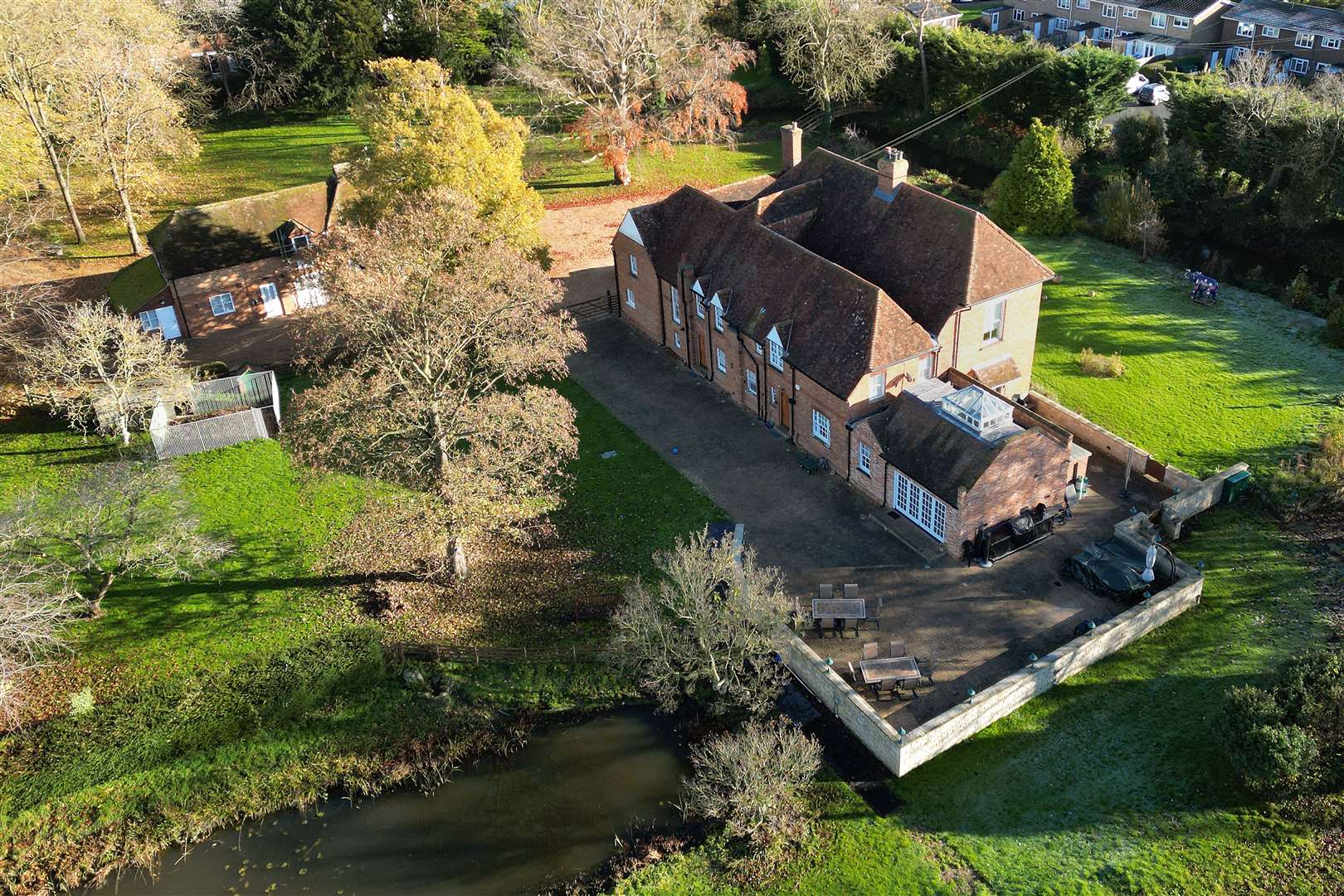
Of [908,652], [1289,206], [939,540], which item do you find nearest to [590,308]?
[939,540]

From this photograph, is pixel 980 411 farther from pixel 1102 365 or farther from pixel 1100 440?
pixel 1102 365

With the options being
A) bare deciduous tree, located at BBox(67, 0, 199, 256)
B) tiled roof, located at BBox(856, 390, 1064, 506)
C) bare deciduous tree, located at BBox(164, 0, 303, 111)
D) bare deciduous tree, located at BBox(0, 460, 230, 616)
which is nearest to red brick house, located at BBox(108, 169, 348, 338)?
bare deciduous tree, located at BBox(67, 0, 199, 256)

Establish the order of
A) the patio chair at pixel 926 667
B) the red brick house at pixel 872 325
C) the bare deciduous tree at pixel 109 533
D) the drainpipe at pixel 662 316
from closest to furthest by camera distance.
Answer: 1. the patio chair at pixel 926 667
2. the bare deciduous tree at pixel 109 533
3. the red brick house at pixel 872 325
4. the drainpipe at pixel 662 316

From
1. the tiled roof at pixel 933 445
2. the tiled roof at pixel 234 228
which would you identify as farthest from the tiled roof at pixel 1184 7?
the tiled roof at pixel 234 228

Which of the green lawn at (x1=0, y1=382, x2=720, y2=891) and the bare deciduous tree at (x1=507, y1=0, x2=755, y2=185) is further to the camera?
the bare deciduous tree at (x1=507, y1=0, x2=755, y2=185)

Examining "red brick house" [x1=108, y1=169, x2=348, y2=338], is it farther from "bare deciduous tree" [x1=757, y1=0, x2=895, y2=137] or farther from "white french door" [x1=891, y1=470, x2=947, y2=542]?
"bare deciduous tree" [x1=757, y1=0, x2=895, y2=137]

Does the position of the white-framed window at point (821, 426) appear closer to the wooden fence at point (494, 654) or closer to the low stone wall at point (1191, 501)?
the low stone wall at point (1191, 501)
